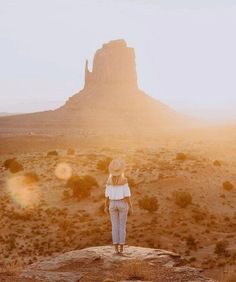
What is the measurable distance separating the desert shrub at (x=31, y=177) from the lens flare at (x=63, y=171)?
173cm

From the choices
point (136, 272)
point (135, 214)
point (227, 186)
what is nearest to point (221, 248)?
point (135, 214)

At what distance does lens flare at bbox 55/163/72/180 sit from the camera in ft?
120

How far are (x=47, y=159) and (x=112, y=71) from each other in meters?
111

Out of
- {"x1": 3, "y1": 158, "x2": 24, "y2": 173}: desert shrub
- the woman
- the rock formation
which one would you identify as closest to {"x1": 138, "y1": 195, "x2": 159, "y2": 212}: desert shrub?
the woman

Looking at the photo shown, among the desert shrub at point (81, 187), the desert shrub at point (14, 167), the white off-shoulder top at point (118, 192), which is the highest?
the white off-shoulder top at point (118, 192)

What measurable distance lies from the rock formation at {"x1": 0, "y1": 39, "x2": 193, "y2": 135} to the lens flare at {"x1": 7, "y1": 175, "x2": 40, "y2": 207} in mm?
73380

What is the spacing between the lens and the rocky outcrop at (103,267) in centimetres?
977

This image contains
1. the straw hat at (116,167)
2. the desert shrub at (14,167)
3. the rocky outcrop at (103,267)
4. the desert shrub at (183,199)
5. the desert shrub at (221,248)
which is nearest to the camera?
the rocky outcrop at (103,267)

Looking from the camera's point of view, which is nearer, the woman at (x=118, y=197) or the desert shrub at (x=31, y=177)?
the woman at (x=118, y=197)

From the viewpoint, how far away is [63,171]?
38.7m

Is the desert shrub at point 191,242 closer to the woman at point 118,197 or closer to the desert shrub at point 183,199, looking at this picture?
the desert shrub at point 183,199

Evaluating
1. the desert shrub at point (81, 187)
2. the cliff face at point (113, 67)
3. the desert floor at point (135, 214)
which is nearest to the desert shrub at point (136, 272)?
the desert floor at point (135, 214)

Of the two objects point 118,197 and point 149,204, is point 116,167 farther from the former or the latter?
point 149,204

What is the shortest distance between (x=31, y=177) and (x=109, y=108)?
10184 cm
